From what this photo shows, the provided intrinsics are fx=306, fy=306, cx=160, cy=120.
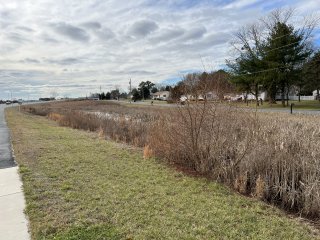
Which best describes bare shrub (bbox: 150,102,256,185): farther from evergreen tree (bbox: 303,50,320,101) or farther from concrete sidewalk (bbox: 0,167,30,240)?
evergreen tree (bbox: 303,50,320,101)

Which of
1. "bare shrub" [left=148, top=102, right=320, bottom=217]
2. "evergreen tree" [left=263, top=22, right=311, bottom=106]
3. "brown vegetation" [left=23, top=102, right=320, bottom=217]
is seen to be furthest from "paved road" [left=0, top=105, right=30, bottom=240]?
"evergreen tree" [left=263, top=22, right=311, bottom=106]

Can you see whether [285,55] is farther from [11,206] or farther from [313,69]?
[11,206]

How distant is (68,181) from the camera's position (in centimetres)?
644

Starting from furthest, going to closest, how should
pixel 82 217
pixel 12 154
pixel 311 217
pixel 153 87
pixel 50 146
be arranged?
1. pixel 153 87
2. pixel 50 146
3. pixel 12 154
4. pixel 311 217
5. pixel 82 217

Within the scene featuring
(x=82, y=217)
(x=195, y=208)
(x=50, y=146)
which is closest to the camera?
(x=82, y=217)

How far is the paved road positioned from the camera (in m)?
4.18

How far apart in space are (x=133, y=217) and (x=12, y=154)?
6727mm

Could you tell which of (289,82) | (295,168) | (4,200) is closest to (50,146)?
(4,200)

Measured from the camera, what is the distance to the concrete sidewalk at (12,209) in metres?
4.16

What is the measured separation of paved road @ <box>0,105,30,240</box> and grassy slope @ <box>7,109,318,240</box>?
0.14 m

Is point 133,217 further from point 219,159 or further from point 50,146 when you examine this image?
point 50,146

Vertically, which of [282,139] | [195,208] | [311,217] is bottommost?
[311,217]

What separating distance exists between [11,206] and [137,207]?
213 cm

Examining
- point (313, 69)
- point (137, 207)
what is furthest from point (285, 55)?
point (137, 207)
